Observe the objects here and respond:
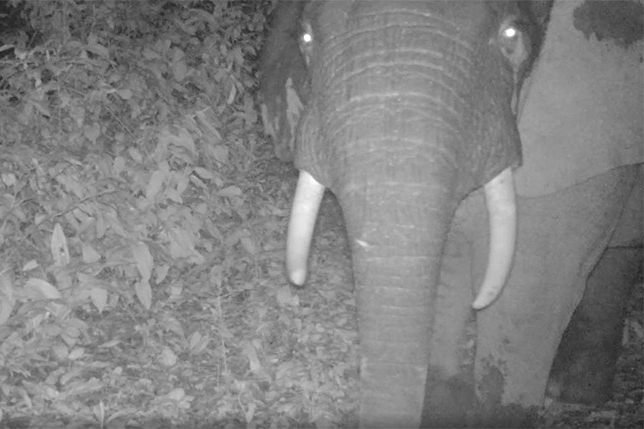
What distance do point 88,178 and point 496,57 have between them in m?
2.27

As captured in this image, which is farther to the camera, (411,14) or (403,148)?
(411,14)

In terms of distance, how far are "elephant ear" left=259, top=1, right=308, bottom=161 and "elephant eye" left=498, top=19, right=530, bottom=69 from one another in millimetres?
714

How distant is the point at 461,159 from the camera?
2.51 m

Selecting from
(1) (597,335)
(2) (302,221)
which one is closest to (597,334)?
(1) (597,335)

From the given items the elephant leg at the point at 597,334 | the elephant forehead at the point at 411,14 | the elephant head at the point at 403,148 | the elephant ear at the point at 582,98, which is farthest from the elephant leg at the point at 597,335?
the elephant forehead at the point at 411,14

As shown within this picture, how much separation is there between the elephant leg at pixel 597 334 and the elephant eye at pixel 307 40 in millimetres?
1783

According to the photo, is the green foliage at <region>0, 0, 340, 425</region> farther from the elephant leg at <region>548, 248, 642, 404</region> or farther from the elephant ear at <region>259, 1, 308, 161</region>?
the elephant leg at <region>548, 248, 642, 404</region>

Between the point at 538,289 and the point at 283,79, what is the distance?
3.60 feet

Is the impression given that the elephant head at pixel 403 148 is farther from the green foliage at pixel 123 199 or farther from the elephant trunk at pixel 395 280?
the green foliage at pixel 123 199

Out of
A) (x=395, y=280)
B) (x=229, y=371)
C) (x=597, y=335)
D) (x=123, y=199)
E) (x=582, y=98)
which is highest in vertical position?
(x=582, y=98)

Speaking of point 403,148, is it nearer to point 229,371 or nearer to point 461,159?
point 461,159

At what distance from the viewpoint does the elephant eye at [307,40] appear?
9.24 feet

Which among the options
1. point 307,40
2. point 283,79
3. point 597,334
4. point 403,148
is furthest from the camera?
point 597,334

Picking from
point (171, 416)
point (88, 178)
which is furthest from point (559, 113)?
point (88, 178)
